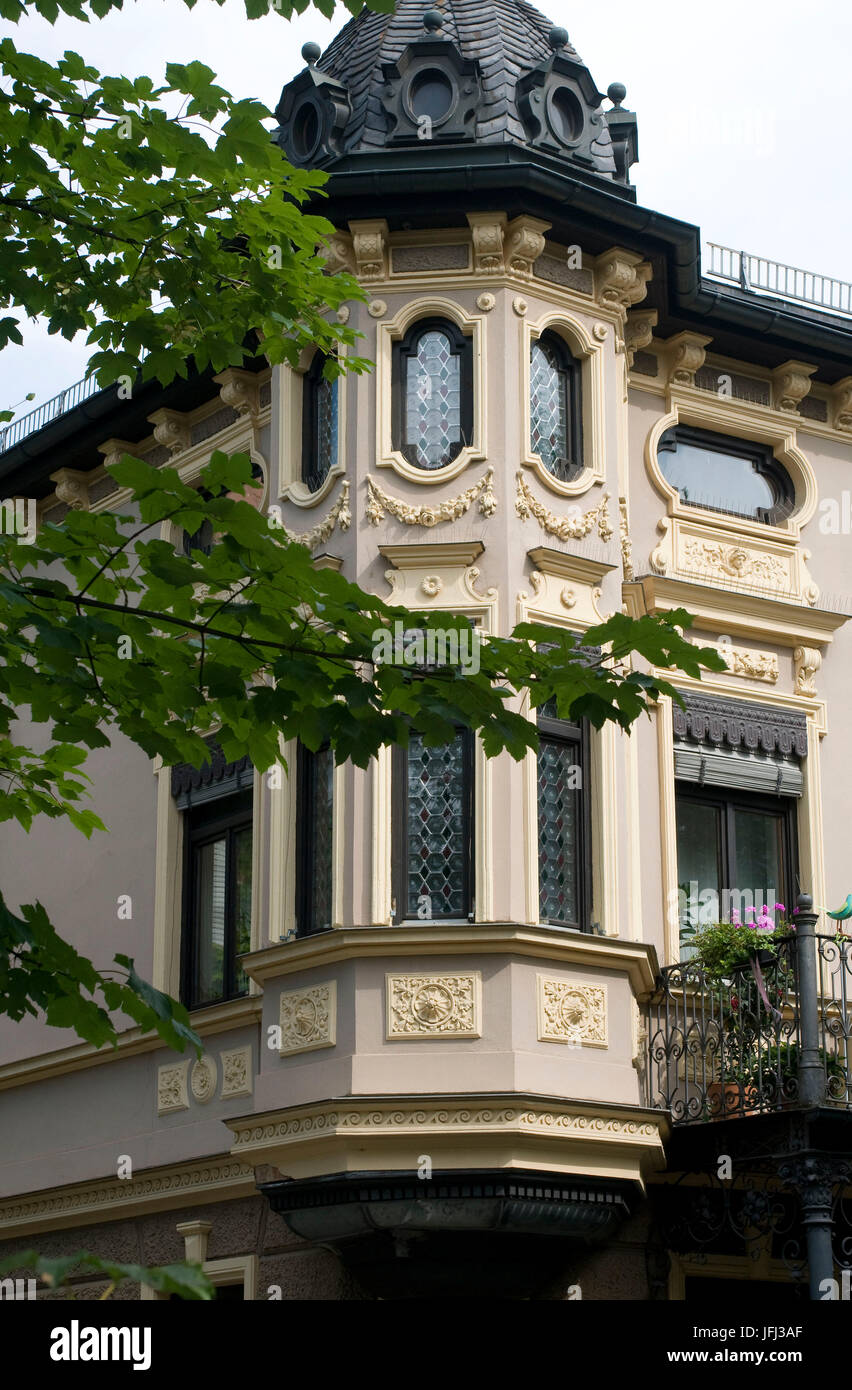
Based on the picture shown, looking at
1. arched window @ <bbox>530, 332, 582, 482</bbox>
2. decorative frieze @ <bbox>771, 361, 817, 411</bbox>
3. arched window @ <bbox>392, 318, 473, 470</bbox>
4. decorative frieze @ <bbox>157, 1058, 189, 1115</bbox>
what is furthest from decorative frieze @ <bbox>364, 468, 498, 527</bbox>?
decorative frieze @ <bbox>157, 1058, 189, 1115</bbox>

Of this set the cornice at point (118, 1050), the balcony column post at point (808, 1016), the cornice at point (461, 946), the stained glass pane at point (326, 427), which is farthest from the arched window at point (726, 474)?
the cornice at point (118, 1050)

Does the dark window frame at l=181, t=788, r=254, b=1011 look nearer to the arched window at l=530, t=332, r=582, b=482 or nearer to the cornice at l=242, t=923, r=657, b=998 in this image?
the cornice at l=242, t=923, r=657, b=998

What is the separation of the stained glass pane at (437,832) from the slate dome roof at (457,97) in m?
5.07

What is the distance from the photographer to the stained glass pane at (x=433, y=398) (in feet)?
52.7

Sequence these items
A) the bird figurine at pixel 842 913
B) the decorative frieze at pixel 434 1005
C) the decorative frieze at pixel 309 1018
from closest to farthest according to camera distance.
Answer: the decorative frieze at pixel 434 1005, the decorative frieze at pixel 309 1018, the bird figurine at pixel 842 913

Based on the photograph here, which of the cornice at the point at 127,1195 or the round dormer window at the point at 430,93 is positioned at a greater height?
the round dormer window at the point at 430,93

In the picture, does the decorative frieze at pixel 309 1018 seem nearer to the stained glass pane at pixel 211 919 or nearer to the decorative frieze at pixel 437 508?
the stained glass pane at pixel 211 919

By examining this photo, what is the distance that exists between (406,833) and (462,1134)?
2.43 metres

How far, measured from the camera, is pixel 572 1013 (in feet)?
48.1

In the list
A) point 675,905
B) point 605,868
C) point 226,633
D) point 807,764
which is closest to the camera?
point 226,633

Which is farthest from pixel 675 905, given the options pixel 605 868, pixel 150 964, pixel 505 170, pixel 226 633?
pixel 226 633

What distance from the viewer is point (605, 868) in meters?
15.4

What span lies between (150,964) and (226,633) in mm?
9996

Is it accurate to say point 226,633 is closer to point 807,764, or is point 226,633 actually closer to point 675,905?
point 675,905
